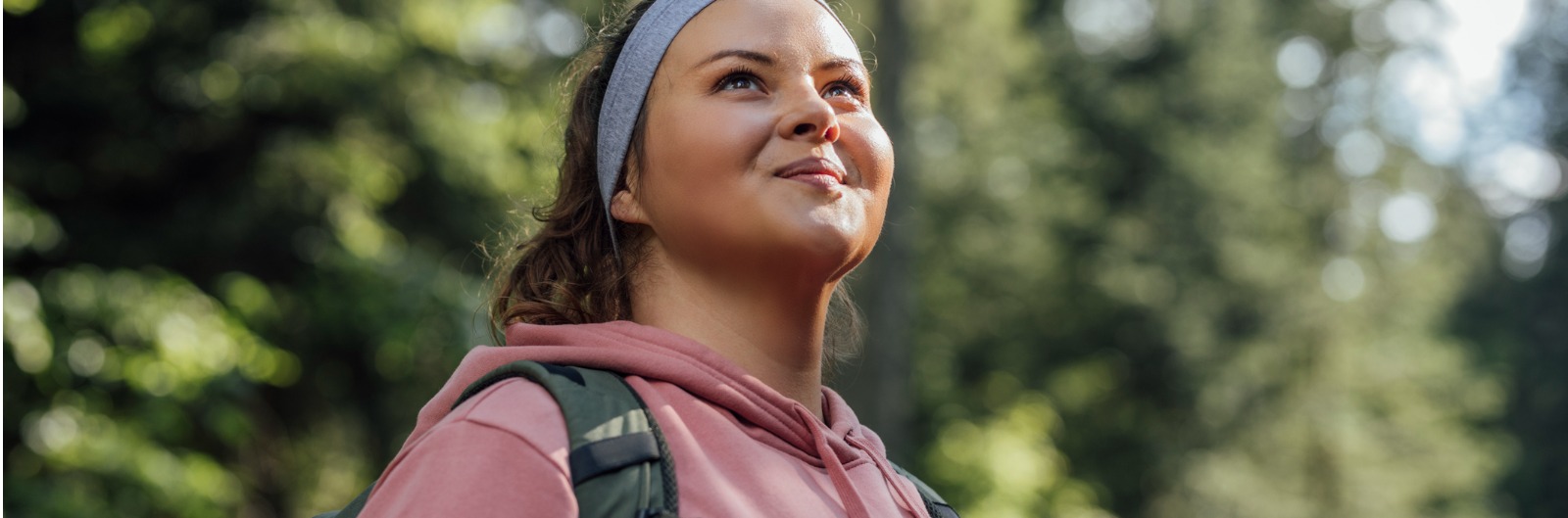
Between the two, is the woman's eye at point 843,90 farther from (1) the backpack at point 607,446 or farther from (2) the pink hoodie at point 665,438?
(1) the backpack at point 607,446

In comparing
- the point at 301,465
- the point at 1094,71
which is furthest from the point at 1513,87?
the point at 301,465

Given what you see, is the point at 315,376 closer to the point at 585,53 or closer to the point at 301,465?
the point at 301,465

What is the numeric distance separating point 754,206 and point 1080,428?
18.2 metres

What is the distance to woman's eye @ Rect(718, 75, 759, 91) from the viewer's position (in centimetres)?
197

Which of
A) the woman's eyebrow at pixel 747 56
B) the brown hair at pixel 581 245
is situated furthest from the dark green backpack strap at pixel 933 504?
the woman's eyebrow at pixel 747 56

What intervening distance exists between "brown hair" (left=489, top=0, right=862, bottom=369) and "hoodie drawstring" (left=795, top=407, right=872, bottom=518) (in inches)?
14.1

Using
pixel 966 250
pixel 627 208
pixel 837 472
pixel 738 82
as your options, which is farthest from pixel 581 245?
pixel 966 250

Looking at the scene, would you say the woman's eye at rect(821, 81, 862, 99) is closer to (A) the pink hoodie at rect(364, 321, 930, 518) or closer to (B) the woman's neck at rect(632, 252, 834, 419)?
(B) the woman's neck at rect(632, 252, 834, 419)

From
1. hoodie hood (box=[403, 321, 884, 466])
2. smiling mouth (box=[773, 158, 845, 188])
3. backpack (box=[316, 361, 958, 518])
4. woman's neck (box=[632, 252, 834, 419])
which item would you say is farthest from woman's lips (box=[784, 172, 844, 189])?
backpack (box=[316, 361, 958, 518])

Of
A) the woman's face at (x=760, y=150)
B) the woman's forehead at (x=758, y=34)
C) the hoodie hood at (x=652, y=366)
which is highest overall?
the woman's forehead at (x=758, y=34)

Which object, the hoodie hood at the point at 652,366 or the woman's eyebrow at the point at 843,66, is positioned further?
the woman's eyebrow at the point at 843,66

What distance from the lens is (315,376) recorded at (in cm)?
861

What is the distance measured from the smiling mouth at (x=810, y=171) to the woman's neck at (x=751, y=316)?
14cm

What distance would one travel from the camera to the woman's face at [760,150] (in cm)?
189
